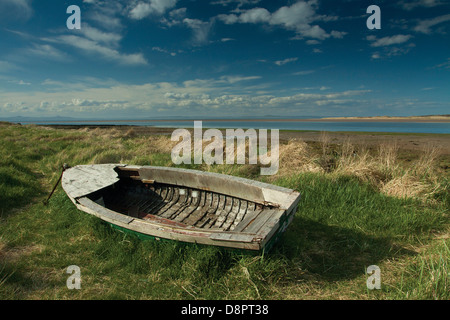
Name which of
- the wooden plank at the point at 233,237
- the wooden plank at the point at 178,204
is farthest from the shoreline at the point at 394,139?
the wooden plank at the point at 233,237

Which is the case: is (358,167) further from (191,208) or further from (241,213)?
(191,208)

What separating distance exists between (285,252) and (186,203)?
2.64m

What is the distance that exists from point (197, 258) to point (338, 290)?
76.5 inches

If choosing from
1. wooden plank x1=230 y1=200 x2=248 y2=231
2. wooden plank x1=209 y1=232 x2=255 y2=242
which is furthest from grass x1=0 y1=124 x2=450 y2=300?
wooden plank x1=230 y1=200 x2=248 y2=231

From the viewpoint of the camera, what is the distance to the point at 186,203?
5574 mm

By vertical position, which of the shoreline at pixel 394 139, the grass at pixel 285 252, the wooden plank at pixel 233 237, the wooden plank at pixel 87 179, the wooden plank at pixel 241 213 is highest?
the shoreline at pixel 394 139

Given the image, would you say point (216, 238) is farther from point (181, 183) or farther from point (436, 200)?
point (436, 200)

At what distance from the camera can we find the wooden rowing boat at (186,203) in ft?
10.4

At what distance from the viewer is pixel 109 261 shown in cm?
364

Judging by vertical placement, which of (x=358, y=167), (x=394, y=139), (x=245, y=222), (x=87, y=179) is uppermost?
(x=394, y=139)

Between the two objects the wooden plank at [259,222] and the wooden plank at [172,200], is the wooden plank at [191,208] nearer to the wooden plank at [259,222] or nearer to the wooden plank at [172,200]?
the wooden plank at [172,200]

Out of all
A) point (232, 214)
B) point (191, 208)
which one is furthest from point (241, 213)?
point (191, 208)

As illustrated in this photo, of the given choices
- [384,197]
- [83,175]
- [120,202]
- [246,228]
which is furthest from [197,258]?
[384,197]

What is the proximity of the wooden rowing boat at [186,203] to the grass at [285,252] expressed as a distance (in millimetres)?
327
